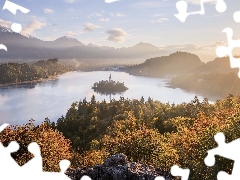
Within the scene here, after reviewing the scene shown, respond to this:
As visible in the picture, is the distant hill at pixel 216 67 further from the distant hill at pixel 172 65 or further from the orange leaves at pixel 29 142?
the orange leaves at pixel 29 142

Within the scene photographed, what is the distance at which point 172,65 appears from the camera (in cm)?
12375

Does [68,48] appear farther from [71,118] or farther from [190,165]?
[190,165]

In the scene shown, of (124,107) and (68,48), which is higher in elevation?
(68,48)

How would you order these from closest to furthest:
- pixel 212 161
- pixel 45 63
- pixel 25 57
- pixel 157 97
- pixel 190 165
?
pixel 212 161 → pixel 190 165 → pixel 157 97 → pixel 45 63 → pixel 25 57

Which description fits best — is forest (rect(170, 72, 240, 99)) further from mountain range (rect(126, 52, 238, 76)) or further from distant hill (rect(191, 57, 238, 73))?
mountain range (rect(126, 52, 238, 76))

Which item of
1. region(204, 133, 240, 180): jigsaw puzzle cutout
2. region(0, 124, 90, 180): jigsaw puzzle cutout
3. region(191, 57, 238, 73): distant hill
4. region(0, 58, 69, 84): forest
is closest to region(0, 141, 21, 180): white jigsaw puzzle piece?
region(0, 124, 90, 180): jigsaw puzzle cutout

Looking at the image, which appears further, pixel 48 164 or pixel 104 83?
pixel 104 83

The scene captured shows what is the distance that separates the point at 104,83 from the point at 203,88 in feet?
89.1

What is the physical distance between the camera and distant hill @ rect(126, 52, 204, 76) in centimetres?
11962

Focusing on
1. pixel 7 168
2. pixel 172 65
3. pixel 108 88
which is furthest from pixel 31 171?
pixel 172 65

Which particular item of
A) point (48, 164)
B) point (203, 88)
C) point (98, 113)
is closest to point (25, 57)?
point (203, 88)

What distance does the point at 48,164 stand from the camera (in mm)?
8461

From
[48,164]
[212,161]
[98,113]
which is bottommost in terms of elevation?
[98,113]

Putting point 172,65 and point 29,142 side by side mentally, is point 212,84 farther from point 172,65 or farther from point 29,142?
point 29,142
